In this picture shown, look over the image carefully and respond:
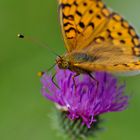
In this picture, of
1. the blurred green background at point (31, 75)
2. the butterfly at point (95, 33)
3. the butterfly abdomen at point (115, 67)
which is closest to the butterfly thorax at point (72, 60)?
the butterfly at point (95, 33)

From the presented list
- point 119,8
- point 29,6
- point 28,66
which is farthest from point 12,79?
point 119,8

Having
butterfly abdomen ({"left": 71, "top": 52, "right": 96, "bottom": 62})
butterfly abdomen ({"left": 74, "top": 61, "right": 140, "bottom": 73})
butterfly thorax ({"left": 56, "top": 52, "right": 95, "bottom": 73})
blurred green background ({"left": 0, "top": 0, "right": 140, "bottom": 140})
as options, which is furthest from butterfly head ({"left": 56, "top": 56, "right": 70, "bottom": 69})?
blurred green background ({"left": 0, "top": 0, "right": 140, "bottom": 140})

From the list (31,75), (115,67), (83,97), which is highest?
(115,67)

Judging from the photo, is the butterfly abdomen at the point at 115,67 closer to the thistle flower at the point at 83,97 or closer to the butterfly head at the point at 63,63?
the butterfly head at the point at 63,63

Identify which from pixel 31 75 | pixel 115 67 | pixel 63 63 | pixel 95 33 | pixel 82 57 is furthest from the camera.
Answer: pixel 31 75

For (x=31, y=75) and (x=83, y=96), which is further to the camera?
(x=31, y=75)

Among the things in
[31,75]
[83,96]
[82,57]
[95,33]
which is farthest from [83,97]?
[31,75]

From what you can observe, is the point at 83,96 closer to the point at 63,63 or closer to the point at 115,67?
the point at 63,63
